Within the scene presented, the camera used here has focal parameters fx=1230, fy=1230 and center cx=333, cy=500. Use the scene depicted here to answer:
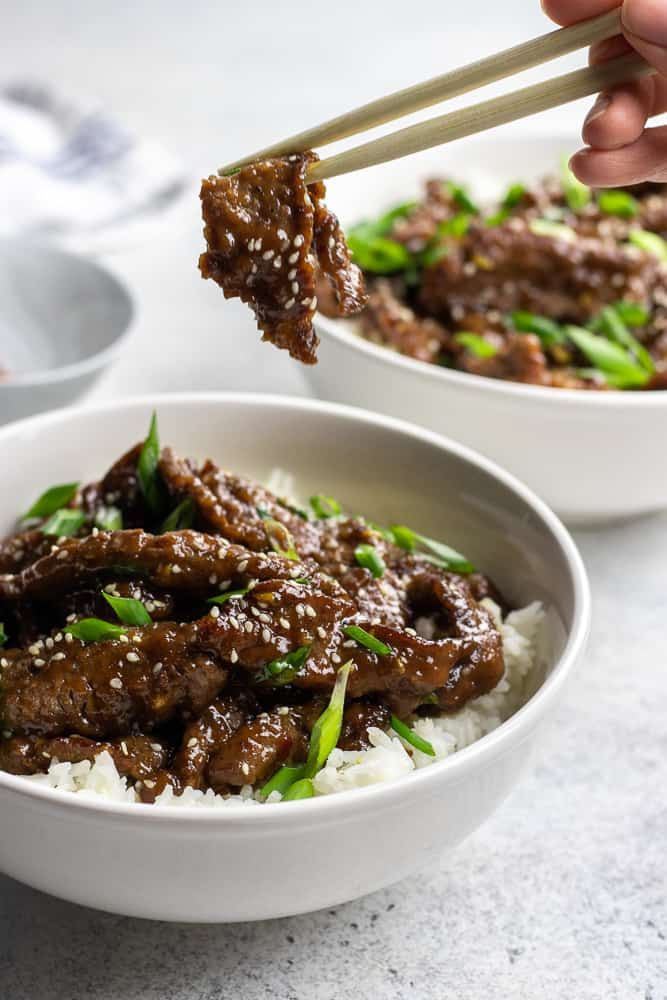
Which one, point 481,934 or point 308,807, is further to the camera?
point 481,934

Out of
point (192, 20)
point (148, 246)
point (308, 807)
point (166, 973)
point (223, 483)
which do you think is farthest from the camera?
point (192, 20)

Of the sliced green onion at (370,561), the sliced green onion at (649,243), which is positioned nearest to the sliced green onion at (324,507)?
the sliced green onion at (370,561)

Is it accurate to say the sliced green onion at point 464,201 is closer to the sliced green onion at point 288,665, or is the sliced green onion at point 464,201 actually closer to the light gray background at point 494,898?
Result: the light gray background at point 494,898

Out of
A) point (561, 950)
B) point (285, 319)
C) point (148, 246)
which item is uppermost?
point (285, 319)

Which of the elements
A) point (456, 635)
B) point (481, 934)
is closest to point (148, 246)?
point (456, 635)

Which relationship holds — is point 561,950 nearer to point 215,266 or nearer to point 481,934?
point 481,934

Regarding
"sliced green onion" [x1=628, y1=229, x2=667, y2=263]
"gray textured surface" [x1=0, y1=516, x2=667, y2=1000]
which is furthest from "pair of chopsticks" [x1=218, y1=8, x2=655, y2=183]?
"sliced green onion" [x1=628, y1=229, x2=667, y2=263]
